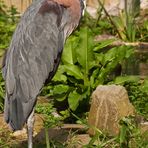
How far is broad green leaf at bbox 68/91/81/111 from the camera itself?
633 centimetres

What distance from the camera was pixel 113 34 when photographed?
1108 cm

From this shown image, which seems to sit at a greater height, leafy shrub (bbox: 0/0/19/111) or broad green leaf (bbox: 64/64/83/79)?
broad green leaf (bbox: 64/64/83/79)

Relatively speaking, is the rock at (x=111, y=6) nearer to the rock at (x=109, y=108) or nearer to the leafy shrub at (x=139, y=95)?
the leafy shrub at (x=139, y=95)

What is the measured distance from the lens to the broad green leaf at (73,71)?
21.8 feet

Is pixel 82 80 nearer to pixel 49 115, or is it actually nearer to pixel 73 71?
pixel 73 71

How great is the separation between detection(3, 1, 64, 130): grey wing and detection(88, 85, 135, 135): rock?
1.00m

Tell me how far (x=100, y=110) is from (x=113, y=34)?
5512 mm

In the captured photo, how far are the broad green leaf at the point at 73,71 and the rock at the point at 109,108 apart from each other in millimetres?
947

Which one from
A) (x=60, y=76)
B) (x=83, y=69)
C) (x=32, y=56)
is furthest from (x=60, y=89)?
(x=32, y=56)

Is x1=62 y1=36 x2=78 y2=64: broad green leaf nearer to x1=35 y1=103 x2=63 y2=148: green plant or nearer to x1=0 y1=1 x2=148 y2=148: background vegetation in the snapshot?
x1=0 y1=1 x2=148 y2=148: background vegetation

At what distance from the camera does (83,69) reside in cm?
678

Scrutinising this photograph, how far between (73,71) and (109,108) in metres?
1.11

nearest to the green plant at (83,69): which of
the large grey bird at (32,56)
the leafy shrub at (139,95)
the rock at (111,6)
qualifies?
the leafy shrub at (139,95)

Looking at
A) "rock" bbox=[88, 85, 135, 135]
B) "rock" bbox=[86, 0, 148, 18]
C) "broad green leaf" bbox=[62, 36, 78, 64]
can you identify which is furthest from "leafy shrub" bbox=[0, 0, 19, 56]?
"rock" bbox=[88, 85, 135, 135]
